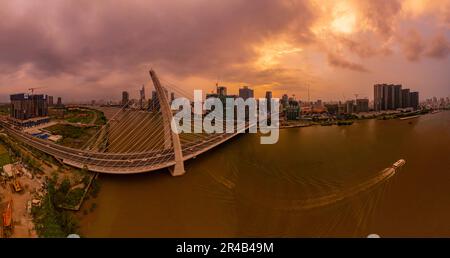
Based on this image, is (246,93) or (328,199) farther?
(246,93)

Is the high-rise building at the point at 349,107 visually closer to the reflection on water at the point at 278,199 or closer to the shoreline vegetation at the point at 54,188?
the reflection on water at the point at 278,199

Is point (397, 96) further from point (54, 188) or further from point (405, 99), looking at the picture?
point (54, 188)

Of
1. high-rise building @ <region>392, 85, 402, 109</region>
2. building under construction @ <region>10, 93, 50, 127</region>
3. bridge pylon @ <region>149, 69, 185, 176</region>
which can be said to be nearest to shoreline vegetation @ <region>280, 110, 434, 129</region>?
high-rise building @ <region>392, 85, 402, 109</region>

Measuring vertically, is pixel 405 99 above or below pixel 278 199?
above

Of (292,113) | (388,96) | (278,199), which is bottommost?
(278,199)

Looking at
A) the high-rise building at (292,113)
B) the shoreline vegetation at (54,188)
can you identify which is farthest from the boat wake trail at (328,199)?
the high-rise building at (292,113)

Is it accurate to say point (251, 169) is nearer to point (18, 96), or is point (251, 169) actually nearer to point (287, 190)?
point (287, 190)

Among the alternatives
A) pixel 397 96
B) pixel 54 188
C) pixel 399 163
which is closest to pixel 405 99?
pixel 397 96
